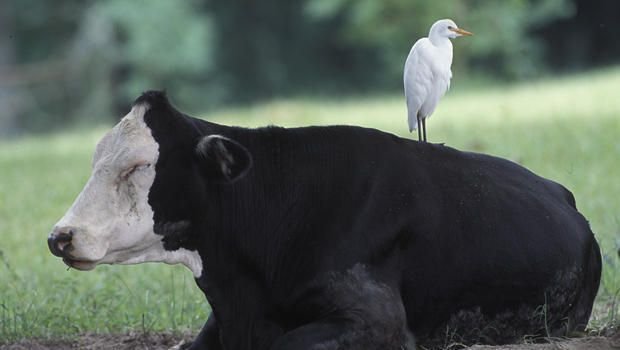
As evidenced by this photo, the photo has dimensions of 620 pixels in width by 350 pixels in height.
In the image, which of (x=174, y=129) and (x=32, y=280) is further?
(x=32, y=280)

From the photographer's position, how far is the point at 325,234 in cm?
421

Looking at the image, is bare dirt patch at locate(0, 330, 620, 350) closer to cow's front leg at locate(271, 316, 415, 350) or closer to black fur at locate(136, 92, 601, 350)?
black fur at locate(136, 92, 601, 350)

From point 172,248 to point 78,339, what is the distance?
1247mm

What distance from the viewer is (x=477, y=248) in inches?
172

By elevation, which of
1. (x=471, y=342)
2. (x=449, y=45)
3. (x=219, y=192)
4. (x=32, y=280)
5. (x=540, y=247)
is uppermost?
(x=449, y=45)

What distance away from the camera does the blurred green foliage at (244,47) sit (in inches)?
1175

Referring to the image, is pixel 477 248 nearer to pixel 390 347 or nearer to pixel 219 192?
pixel 390 347

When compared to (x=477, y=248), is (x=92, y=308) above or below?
below

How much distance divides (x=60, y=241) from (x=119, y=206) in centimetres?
26

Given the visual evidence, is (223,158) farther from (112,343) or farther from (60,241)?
(112,343)

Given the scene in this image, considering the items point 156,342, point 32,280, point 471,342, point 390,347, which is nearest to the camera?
point 390,347

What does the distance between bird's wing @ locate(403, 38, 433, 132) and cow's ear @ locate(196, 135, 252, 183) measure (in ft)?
4.33

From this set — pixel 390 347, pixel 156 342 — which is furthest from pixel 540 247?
pixel 156 342

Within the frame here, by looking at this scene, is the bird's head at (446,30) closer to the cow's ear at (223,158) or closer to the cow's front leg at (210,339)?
the cow's ear at (223,158)
